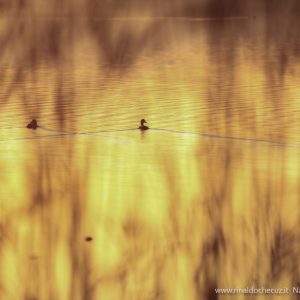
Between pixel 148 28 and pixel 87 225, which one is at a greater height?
pixel 148 28

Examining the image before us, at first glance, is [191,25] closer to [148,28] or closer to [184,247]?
[148,28]

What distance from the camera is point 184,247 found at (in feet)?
7.19

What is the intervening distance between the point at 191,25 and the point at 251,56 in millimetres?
1810

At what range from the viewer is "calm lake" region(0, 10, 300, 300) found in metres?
2.10

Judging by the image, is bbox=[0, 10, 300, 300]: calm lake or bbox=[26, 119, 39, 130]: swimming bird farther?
bbox=[26, 119, 39, 130]: swimming bird

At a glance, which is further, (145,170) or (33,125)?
(33,125)

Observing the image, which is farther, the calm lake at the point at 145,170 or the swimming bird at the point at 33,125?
the swimming bird at the point at 33,125

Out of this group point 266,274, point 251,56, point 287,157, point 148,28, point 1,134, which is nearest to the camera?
point 266,274

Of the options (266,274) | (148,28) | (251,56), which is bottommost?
(266,274)

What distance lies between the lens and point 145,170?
2.86m

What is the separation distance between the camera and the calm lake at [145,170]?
2104 millimetres

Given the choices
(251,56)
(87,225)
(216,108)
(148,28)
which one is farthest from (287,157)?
(148,28)

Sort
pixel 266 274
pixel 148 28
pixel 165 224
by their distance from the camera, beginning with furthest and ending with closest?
pixel 148 28 < pixel 165 224 < pixel 266 274

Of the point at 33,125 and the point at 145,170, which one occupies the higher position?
the point at 33,125
